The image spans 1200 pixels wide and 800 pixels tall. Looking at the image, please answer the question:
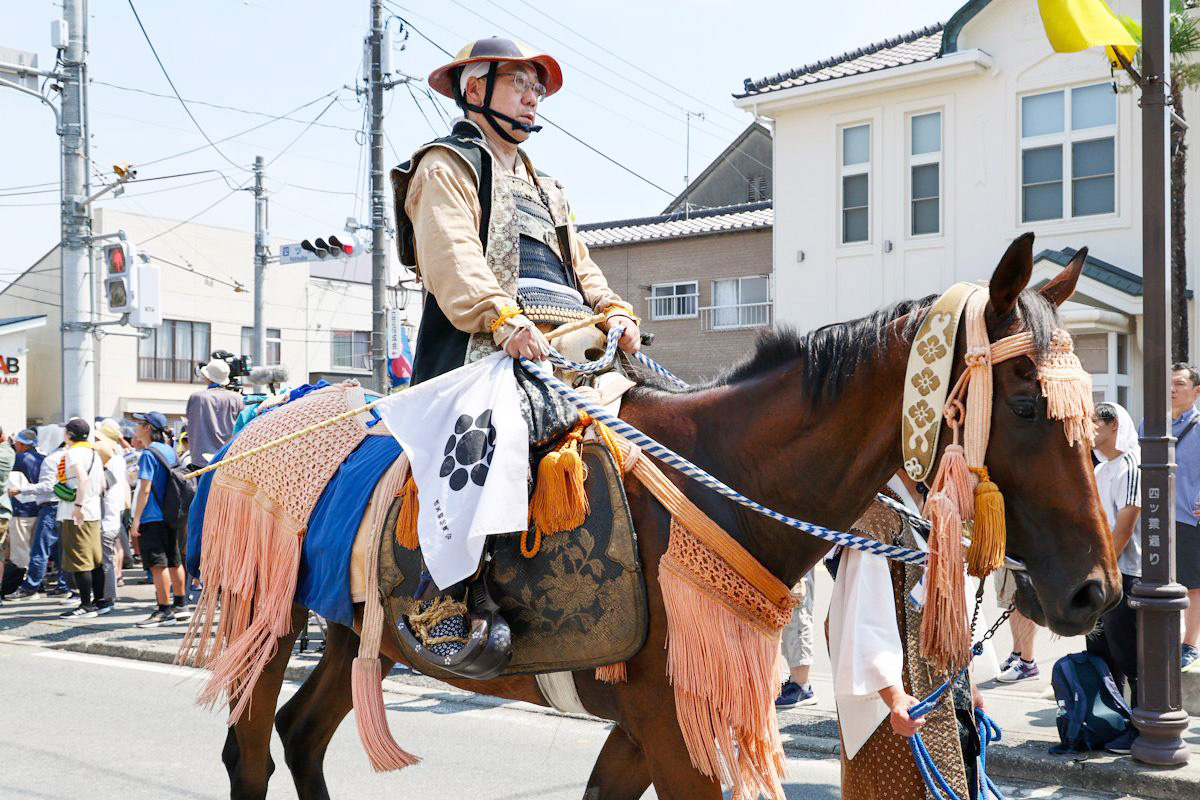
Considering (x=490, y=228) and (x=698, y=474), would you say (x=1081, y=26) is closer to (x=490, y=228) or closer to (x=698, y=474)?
(x=490, y=228)

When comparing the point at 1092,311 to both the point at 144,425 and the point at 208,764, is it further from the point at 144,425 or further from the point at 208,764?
the point at 208,764

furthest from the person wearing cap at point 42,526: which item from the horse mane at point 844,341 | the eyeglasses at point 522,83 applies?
the horse mane at point 844,341

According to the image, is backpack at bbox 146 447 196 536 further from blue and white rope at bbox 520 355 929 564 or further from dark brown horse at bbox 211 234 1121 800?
blue and white rope at bbox 520 355 929 564

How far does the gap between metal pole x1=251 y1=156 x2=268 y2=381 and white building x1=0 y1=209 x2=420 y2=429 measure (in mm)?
10017

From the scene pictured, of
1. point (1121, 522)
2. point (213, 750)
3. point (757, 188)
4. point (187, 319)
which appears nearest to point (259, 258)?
point (757, 188)

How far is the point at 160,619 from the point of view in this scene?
1070cm

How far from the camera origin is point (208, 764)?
19.6 feet

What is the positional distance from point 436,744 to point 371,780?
806 millimetres

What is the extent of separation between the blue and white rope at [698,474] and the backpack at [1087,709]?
3361mm

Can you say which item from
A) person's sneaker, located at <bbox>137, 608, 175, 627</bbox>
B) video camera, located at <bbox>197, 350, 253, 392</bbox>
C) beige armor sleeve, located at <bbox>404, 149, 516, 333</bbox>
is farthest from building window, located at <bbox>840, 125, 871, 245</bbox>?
beige armor sleeve, located at <bbox>404, 149, 516, 333</bbox>

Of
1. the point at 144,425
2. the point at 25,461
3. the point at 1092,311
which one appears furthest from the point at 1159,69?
the point at 25,461

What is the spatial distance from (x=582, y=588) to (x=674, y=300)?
77.3ft

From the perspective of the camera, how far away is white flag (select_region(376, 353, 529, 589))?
118 inches

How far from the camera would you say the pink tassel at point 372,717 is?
350cm
